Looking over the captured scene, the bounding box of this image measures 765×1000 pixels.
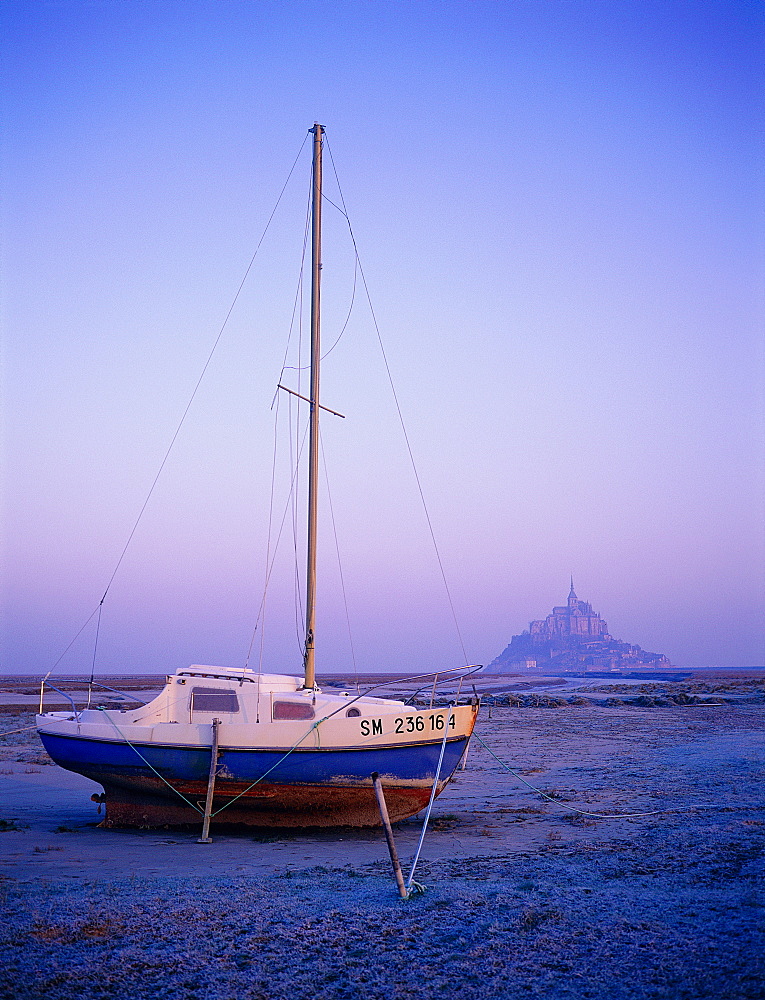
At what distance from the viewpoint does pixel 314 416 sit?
57.7 ft

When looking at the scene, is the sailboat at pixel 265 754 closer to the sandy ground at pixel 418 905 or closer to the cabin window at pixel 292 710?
the cabin window at pixel 292 710

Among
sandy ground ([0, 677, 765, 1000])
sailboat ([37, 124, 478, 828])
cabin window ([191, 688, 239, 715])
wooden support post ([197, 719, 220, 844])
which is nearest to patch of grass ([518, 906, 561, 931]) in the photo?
sandy ground ([0, 677, 765, 1000])

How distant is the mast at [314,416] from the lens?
16.5m

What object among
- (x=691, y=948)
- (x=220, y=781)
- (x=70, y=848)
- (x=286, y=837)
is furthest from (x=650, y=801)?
(x=70, y=848)

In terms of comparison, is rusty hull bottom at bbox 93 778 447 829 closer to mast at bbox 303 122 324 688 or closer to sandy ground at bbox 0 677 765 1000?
sandy ground at bbox 0 677 765 1000

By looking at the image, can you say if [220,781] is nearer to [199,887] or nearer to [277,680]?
[277,680]

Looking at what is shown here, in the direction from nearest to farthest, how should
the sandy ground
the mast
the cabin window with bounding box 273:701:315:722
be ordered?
the sandy ground, the cabin window with bounding box 273:701:315:722, the mast

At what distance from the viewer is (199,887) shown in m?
10.3

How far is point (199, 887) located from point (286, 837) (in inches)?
174

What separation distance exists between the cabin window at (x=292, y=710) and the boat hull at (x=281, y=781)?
2.14 ft

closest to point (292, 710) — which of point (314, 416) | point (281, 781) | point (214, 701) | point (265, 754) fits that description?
point (265, 754)

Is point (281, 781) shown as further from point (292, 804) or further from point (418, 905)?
point (418, 905)

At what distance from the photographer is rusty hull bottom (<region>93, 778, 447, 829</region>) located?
1480 cm

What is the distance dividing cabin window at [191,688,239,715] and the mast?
4.79 feet
